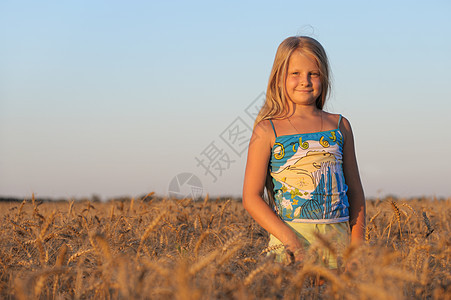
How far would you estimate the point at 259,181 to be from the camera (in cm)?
283

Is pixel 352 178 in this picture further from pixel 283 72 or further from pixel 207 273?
pixel 207 273

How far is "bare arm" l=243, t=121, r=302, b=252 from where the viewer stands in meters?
2.62

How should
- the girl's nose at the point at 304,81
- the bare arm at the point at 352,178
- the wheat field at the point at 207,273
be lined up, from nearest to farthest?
the wheat field at the point at 207,273
the girl's nose at the point at 304,81
the bare arm at the point at 352,178

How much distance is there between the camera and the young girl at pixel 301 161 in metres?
2.75

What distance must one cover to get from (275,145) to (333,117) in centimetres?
54

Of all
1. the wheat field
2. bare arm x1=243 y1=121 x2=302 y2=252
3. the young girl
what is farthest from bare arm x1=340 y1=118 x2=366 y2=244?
bare arm x1=243 y1=121 x2=302 y2=252

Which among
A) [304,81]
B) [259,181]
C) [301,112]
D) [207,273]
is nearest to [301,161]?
[259,181]

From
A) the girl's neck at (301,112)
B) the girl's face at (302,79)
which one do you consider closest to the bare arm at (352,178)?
the girl's neck at (301,112)

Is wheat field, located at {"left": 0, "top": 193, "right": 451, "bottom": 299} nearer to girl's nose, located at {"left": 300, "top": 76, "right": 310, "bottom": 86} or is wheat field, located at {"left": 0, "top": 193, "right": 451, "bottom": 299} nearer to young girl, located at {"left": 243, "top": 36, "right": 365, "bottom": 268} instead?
young girl, located at {"left": 243, "top": 36, "right": 365, "bottom": 268}

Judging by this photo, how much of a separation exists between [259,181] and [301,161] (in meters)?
0.29

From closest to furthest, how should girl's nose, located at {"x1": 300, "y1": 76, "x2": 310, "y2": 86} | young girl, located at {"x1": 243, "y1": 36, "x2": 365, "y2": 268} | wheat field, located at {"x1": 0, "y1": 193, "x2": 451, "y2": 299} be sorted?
wheat field, located at {"x1": 0, "y1": 193, "x2": 451, "y2": 299}, young girl, located at {"x1": 243, "y1": 36, "x2": 365, "y2": 268}, girl's nose, located at {"x1": 300, "y1": 76, "x2": 310, "y2": 86}

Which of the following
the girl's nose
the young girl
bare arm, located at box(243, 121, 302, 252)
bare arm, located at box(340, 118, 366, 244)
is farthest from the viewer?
bare arm, located at box(340, 118, 366, 244)

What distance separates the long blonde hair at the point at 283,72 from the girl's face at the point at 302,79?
28 millimetres

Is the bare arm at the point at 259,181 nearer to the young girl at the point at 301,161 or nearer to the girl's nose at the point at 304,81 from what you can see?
the young girl at the point at 301,161
